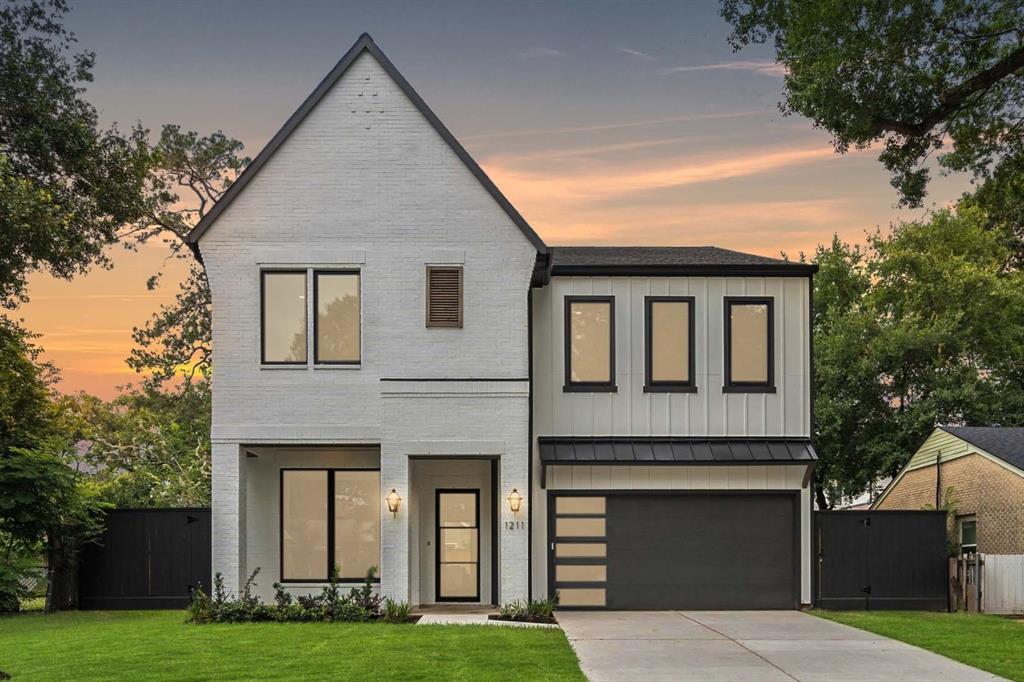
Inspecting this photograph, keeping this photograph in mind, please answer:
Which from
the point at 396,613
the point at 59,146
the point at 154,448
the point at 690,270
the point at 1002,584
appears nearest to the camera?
the point at 396,613

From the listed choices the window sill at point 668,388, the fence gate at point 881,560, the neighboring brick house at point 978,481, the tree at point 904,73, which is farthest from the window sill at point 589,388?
the neighboring brick house at point 978,481

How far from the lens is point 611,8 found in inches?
1013

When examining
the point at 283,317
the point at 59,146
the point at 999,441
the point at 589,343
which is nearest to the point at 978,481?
the point at 999,441

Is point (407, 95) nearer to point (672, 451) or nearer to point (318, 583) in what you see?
point (672, 451)

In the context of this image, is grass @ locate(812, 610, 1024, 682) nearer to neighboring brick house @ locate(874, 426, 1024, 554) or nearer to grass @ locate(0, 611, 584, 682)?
neighboring brick house @ locate(874, 426, 1024, 554)

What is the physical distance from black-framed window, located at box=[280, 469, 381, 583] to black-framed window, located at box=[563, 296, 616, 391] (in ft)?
15.0

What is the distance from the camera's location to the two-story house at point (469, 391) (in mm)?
21688

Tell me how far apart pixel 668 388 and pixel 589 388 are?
63.6 inches

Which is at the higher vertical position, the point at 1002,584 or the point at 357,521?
the point at 357,521

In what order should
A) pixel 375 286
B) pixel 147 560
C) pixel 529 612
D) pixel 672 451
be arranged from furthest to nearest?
pixel 147 560 → pixel 672 451 → pixel 375 286 → pixel 529 612

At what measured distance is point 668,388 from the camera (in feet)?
77.5

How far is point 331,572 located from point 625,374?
715 centimetres

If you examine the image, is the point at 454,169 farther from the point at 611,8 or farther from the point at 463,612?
the point at 463,612

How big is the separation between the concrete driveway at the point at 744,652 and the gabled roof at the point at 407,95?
7350 millimetres
